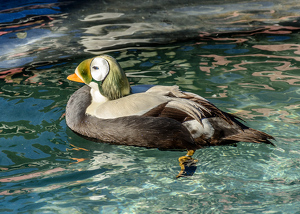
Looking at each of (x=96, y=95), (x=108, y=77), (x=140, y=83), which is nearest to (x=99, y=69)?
(x=108, y=77)

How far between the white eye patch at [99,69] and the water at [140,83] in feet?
2.12

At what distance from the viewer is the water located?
3.17 meters

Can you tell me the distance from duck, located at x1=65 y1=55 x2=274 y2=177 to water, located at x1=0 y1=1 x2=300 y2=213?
0.11 metres

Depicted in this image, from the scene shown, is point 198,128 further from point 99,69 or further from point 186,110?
point 99,69

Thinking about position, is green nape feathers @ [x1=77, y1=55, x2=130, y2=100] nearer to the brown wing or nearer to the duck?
the duck

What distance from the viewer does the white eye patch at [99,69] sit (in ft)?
13.1

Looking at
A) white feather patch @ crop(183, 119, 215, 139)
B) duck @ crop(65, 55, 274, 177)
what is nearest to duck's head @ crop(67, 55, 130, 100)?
duck @ crop(65, 55, 274, 177)

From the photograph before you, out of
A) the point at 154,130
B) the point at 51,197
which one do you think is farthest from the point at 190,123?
the point at 51,197

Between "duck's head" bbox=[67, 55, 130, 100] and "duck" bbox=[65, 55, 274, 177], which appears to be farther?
"duck's head" bbox=[67, 55, 130, 100]

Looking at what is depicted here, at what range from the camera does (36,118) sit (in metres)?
4.45

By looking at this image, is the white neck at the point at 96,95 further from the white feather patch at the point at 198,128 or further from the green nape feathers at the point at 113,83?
the white feather patch at the point at 198,128

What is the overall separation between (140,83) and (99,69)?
1211mm

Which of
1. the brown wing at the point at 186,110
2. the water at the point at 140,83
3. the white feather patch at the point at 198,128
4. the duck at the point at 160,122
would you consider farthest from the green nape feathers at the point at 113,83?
the white feather patch at the point at 198,128

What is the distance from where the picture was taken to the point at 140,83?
516 centimetres
